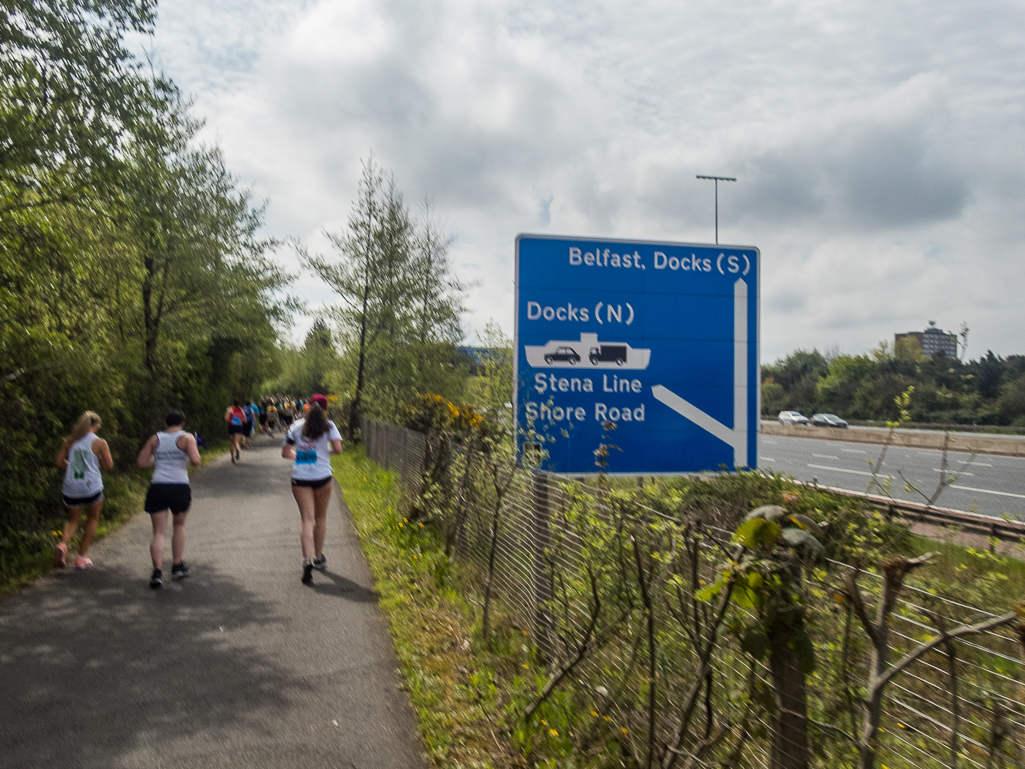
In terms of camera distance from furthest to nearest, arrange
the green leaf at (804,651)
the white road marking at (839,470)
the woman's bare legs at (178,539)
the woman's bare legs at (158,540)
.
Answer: the white road marking at (839,470), the woman's bare legs at (178,539), the woman's bare legs at (158,540), the green leaf at (804,651)

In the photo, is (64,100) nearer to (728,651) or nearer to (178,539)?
(178,539)

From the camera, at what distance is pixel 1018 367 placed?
50750 millimetres

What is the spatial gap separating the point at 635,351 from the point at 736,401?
88 centimetres

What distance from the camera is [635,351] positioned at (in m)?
5.25

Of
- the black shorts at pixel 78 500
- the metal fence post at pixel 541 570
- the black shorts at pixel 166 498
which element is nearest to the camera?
the metal fence post at pixel 541 570

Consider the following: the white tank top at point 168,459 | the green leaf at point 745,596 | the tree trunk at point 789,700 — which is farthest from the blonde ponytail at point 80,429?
the tree trunk at point 789,700

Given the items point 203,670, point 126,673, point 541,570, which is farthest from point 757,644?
point 126,673

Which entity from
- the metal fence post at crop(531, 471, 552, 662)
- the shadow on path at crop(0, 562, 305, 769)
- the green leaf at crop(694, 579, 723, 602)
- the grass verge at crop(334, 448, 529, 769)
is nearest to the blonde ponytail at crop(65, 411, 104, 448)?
the shadow on path at crop(0, 562, 305, 769)

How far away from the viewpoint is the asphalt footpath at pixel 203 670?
3916 mm

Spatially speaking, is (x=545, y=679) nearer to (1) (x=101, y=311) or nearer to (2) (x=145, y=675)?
(2) (x=145, y=675)

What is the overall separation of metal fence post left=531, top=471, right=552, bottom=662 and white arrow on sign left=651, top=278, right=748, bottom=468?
115cm

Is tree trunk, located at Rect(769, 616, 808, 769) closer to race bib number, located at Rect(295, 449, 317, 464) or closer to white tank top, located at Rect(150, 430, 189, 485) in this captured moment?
race bib number, located at Rect(295, 449, 317, 464)

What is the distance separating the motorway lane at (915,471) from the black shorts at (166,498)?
25.9 feet

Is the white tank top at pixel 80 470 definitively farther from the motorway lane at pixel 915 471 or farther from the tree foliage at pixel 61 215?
the motorway lane at pixel 915 471
